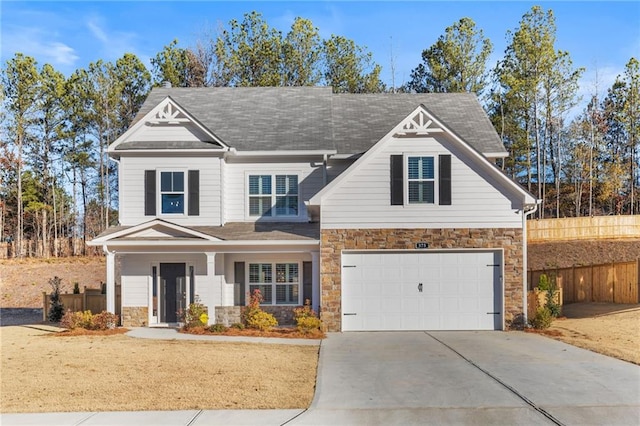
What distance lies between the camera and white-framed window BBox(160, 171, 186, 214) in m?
18.8

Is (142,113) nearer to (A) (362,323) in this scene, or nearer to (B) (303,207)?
(B) (303,207)

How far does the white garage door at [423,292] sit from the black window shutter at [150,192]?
21.5 feet

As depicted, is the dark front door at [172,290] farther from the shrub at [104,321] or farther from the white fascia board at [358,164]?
the white fascia board at [358,164]

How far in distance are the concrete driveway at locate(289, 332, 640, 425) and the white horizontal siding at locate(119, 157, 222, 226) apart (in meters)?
6.53

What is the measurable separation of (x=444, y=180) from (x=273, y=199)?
5720mm

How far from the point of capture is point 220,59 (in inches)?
1518

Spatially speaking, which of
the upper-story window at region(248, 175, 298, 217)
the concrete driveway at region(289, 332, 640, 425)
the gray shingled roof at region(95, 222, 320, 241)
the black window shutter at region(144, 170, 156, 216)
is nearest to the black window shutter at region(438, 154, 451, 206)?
the gray shingled roof at region(95, 222, 320, 241)

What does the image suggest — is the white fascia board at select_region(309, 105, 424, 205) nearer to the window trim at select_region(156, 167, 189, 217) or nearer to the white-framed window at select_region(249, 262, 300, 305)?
the white-framed window at select_region(249, 262, 300, 305)

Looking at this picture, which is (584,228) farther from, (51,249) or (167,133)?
(51,249)

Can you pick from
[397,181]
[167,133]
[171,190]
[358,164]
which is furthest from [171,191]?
[397,181]

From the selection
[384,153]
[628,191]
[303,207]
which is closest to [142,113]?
[303,207]

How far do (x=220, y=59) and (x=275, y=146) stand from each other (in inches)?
843

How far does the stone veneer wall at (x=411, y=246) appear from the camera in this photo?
56.2 ft

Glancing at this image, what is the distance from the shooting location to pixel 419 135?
57.1 ft
